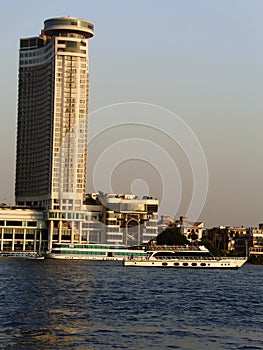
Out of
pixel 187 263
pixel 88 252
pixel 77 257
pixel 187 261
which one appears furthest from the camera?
pixel 88 252

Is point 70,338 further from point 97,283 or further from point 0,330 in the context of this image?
point 97,283

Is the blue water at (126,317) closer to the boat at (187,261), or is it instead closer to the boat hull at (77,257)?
the boat at (187,261)

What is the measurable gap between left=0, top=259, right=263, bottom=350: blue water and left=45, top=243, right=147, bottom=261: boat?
96.4 metres

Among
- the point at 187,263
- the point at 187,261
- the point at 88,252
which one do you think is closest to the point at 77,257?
the point at 88,252

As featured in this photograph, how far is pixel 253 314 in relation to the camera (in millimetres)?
60375

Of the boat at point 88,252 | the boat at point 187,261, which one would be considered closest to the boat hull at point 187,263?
the boat at point 187,261

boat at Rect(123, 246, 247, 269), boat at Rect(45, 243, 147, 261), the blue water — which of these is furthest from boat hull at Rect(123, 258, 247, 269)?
the blue water

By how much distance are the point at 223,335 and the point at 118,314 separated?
11719mm

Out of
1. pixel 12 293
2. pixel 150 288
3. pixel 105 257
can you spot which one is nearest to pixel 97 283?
pixel 150 288

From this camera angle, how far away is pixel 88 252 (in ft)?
613

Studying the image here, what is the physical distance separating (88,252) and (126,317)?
436ft

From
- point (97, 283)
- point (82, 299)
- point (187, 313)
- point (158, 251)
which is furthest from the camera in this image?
point (158, 251)

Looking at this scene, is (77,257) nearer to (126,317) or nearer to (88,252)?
(88,252)

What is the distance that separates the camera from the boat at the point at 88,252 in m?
183
